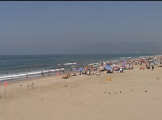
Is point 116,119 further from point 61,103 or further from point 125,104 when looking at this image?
point 61,103

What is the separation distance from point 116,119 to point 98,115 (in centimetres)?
79

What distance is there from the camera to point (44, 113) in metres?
7.36

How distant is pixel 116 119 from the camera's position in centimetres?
643

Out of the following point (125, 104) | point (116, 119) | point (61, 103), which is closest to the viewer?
point (116, 119)

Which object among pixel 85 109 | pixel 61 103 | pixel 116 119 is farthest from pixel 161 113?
pixel 61 103

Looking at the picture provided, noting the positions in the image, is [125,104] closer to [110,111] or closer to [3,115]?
[110,111]

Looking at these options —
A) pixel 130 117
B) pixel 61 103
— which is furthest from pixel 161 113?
pixel 61 103

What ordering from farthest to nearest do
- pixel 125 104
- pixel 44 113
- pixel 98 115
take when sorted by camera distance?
pixel 125 104, pixel 44 113, pixel 98 115

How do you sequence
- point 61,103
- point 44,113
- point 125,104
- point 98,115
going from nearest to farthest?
point 98,115 → point 44,113 → point 125,104 → point 61,103

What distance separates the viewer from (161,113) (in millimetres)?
6836

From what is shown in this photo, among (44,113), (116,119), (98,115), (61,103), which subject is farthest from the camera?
(61,103)

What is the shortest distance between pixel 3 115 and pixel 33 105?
1560 mm

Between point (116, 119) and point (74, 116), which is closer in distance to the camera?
point (116, 119)

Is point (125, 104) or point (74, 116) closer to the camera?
point (74, 116)
